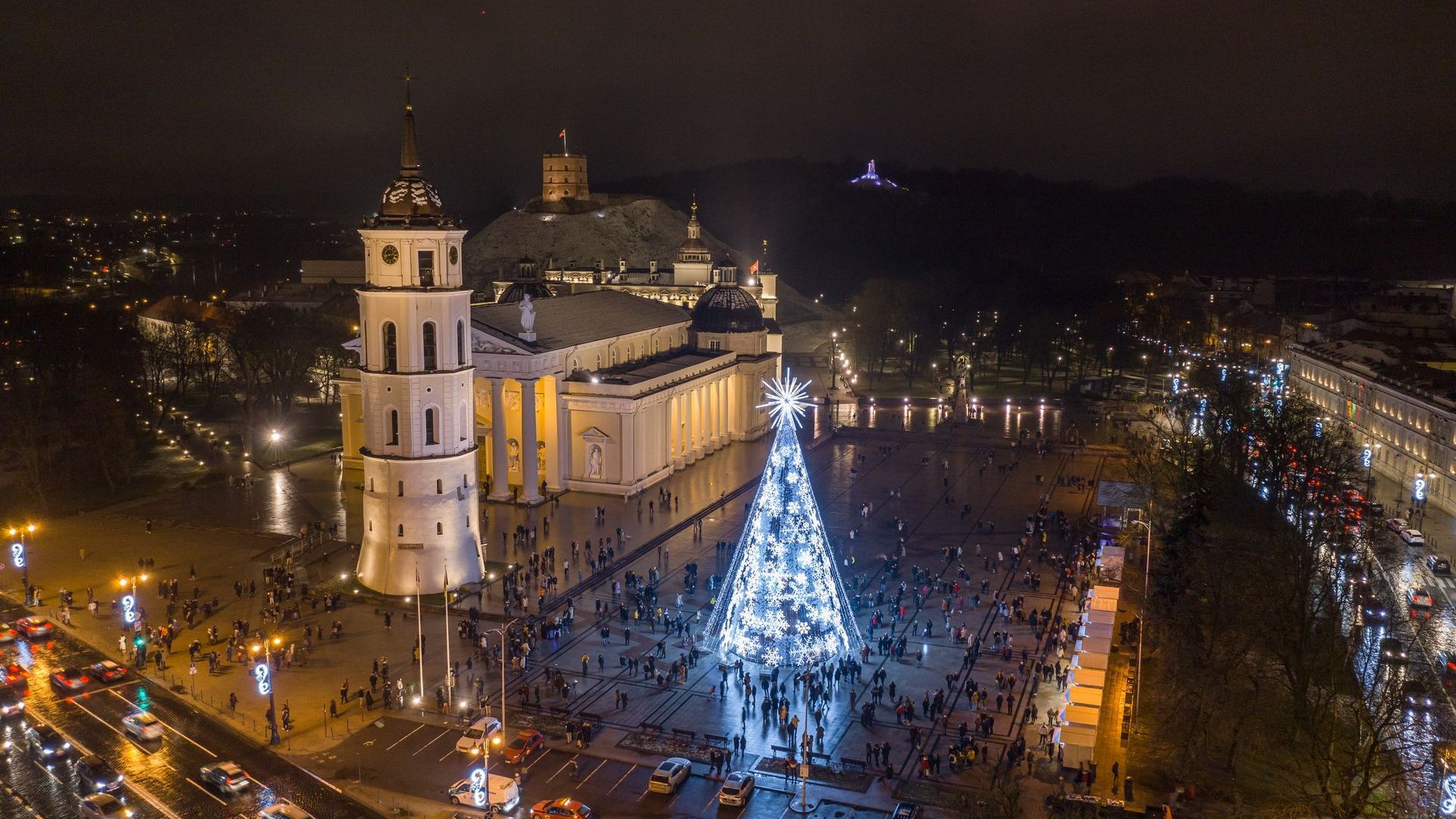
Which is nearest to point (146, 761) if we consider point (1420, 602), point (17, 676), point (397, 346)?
point (17, 676)

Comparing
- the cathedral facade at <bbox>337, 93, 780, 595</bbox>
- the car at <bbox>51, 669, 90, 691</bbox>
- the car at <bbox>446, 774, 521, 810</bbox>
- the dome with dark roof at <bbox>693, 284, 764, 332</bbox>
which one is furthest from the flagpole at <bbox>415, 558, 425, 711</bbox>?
the dome with dark roof at <bbox>693, 284, 764, 332</bbox>

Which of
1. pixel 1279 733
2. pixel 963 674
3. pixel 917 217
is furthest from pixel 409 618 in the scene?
pixel 917 217

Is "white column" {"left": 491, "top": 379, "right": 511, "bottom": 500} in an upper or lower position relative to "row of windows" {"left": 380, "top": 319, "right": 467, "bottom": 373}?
lower

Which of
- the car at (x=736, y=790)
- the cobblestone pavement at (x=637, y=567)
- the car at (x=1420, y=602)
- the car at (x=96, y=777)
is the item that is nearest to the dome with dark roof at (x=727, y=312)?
the cobblestone pavement at (x=637, y=567)

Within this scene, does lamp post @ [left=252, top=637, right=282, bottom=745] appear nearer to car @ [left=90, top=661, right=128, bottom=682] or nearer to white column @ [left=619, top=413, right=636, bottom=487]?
car @ [left=90, top=661, right=128, bottom=682]

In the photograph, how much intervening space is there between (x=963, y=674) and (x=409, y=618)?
16591 mm

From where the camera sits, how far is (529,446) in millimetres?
49781

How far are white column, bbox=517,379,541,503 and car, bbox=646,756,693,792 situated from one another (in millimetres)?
25962

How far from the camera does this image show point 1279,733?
86.1ft

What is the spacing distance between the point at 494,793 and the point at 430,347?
17683 millimetres

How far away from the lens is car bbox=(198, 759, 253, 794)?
2386cm

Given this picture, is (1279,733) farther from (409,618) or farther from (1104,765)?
(409,618)

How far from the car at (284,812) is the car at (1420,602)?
1099 inches

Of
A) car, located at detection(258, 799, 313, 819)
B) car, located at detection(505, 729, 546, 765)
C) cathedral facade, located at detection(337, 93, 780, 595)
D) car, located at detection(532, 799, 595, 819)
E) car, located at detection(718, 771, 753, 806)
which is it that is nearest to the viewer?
car, located at detection(258, 799, 313, 819)
